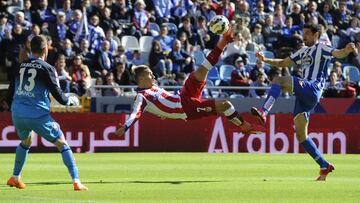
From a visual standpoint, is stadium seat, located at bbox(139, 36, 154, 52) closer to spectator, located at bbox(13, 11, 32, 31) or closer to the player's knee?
spectator, located at bbox(13, 11, 32, 31)

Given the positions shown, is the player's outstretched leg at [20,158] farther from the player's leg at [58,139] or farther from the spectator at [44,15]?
the spectator at [44,15]

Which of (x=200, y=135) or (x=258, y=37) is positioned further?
(x=258, y=37)

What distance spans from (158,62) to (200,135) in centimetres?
334

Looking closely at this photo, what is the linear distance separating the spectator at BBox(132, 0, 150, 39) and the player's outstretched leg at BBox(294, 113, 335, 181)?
541 inches

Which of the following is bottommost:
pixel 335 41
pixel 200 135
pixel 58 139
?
pixel 200 135

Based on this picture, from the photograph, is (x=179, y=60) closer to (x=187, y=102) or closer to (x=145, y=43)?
(x=145, y=43)

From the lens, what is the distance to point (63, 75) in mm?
25547

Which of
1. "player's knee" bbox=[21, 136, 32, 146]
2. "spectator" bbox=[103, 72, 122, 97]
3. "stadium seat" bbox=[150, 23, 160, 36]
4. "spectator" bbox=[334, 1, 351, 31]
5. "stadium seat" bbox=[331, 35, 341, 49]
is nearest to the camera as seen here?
"player's knee" bbox=[21, 136, 32, 146]

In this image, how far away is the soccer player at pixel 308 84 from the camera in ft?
50.1

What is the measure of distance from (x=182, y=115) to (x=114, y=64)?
37.9ft

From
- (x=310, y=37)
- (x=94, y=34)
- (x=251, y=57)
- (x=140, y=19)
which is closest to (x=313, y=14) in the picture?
(x=251, y=57)

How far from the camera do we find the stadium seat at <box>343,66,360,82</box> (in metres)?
29.4

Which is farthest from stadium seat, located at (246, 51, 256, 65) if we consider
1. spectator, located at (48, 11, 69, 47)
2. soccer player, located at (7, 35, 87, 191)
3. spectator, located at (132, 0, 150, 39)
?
soccer player, located at (7, 35, 87, 191)

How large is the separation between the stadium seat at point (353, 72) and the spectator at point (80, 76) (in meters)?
7.88
